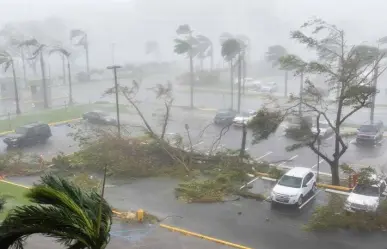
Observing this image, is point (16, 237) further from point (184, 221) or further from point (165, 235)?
point (184, 221)

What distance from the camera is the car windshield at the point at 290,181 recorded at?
17172mm

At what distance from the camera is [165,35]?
112938 millimetres

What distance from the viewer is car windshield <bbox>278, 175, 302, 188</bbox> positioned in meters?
17.2

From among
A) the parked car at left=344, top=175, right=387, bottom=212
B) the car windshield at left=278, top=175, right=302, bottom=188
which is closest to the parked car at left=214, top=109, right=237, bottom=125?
the car windshield at left=278, top=175, right=302, bottom=188

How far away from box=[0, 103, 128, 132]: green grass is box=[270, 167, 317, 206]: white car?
2173 centimetres

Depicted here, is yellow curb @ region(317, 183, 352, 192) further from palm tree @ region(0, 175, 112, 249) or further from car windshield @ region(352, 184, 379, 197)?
palm tree @ region(0, 175, 112, 249)

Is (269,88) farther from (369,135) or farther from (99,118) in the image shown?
(369,135)

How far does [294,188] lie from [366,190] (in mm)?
2572

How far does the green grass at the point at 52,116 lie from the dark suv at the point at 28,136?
16.7 ft

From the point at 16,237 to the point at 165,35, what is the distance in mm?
110349

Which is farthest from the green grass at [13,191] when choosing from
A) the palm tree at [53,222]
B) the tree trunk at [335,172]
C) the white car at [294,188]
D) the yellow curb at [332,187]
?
the palm tree at [53,222]

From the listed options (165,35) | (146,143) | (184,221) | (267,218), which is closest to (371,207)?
(267,218)

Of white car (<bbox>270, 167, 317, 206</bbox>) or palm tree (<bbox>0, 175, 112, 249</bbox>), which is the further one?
white car (<bbox>270, 167, 317, 206</bbox>)

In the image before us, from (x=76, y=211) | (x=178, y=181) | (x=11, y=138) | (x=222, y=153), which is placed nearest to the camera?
(x=76, y=211)
